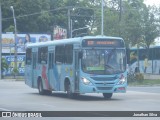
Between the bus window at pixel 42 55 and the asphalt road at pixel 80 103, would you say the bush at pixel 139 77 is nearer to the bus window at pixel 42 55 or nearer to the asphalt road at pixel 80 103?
the bus window at pixel 42 55

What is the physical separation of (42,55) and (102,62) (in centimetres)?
659

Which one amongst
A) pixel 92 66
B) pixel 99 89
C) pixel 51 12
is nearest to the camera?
pixel 99 89

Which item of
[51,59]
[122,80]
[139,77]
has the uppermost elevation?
Result: [51,59]

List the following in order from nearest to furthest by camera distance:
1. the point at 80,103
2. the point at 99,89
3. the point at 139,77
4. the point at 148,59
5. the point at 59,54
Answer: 1. the point at 80,103
2. the point at 99,89
3. the point at 59,54
4. the point at 139,77
5. the point at 148,59

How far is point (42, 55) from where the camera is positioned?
106 feet

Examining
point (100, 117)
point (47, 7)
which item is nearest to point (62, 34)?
point (47, 7)

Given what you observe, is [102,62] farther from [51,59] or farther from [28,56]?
[28,56]

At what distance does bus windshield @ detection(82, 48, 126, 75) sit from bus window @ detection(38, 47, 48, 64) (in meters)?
5.41

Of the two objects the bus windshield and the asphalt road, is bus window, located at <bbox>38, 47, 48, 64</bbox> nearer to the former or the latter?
the asphalt road

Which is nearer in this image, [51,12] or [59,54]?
[59,54]

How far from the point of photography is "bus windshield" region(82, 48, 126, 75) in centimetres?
2645

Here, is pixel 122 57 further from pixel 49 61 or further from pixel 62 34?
pixel 62 34

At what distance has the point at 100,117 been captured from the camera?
1773 cm

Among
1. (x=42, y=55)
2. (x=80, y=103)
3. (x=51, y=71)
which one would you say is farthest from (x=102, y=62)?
(x=42, y=55)
